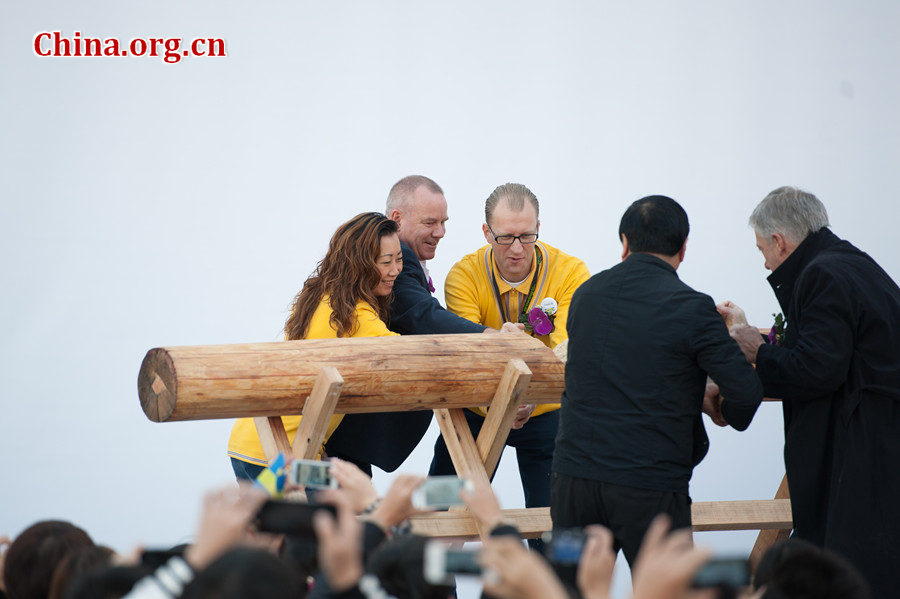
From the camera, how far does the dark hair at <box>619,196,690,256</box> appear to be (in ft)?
9.87

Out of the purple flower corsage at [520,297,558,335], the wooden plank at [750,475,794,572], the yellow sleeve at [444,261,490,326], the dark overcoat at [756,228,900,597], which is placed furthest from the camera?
the wooden plank at [750,475,794,572]

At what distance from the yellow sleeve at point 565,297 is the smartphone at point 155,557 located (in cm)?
267

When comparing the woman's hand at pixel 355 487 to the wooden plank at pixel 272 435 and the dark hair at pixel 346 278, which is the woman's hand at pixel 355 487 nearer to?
the wooden plank at pixel 272 435

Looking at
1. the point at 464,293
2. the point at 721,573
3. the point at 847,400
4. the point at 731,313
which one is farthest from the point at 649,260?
the point at 464,293

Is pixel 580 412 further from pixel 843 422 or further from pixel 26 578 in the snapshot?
pixel 26 578

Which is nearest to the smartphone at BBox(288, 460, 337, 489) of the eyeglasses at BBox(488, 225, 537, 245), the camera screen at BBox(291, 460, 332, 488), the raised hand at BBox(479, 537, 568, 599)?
the camera screen at BBox(291, 460, 332, 488)

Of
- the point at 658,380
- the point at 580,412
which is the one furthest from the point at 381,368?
the point at 658,380

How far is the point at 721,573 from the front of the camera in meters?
1.42

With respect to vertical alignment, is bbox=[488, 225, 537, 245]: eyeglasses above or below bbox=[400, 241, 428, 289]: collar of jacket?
above

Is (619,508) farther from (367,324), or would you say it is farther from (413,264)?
(413,264)

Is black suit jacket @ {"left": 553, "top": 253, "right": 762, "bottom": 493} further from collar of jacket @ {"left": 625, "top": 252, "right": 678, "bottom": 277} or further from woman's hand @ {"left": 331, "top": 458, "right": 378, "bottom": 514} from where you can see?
woman's hand @ {"left": 331, "top": 458, "right": 378, "bottom": 514}

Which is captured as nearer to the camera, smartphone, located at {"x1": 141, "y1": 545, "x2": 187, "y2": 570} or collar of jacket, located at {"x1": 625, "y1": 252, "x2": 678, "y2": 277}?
smartphone, located at {"x1": 141, "y1": 545, "x2": 187, "y2": 570}

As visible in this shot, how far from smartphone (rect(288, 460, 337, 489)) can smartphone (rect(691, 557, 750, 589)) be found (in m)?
1.01

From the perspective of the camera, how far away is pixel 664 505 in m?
2.89
